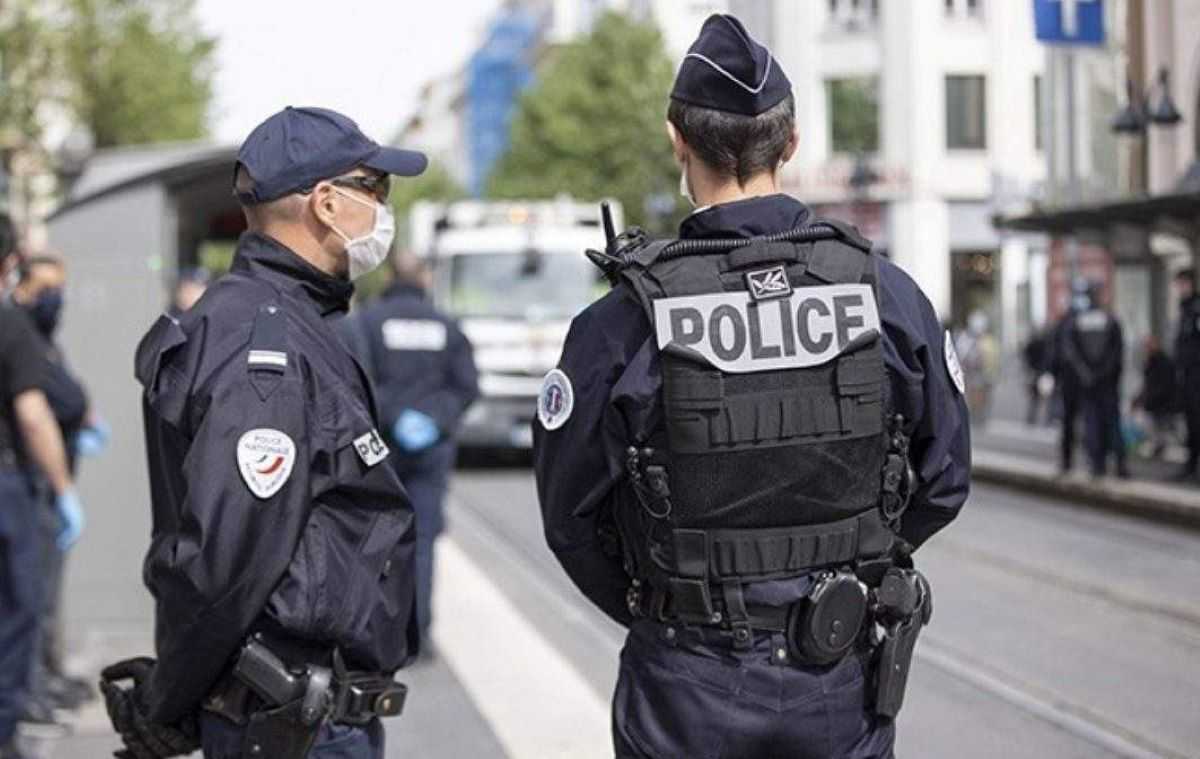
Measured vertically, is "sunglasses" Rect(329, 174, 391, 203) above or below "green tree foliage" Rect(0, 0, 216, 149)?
below

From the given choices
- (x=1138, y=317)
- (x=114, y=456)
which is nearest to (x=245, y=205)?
(x=114, y=456)

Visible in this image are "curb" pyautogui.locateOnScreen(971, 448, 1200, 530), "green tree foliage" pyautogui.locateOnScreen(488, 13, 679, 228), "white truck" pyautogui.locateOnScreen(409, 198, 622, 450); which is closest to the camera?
"curb" pyautogui.locateOnScreen(971, 448, 1200, 530)

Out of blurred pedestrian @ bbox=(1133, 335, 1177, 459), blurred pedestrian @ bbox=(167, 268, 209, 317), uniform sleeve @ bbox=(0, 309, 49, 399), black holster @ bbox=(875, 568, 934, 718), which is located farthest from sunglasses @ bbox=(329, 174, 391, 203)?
blurred pedestrian @ bbox=(1133, 335, 1177, 459)

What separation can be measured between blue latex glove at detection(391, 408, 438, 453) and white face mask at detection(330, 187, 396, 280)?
15.4ft

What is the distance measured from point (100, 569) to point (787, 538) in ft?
21.4

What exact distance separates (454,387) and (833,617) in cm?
582

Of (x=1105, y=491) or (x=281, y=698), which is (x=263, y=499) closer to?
(x=281, y=698)

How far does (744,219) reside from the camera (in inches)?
127

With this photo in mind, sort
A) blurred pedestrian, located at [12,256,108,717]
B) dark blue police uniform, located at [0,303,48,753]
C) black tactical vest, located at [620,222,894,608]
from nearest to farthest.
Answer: black tactical vest, located at [620,222,894,608], dark blue police uniform, located at [0,303,48,753], blurred pedestrian, located at [12,256,108,717]

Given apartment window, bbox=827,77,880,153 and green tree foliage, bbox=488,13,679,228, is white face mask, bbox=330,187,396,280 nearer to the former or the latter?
apartment window, bbox=827,77,880,153

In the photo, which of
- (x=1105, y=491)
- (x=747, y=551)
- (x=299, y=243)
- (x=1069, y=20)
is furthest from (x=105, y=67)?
(x=747, y=551)

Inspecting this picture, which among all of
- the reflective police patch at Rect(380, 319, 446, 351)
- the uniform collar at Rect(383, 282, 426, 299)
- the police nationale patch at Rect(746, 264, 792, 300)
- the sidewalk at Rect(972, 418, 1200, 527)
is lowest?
the sidewalk at Rect(972, 418, 1200, 527)

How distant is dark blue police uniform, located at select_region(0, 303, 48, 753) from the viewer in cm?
606

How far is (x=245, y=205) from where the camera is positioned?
3.62 metres
